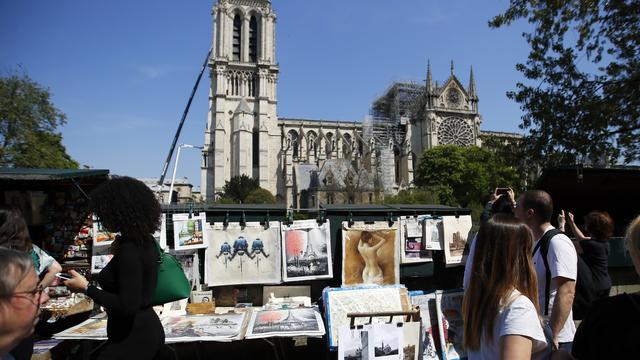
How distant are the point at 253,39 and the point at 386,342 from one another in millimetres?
61663

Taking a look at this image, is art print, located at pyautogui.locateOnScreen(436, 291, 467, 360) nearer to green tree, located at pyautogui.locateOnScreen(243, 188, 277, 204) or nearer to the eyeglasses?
the eyeglasses

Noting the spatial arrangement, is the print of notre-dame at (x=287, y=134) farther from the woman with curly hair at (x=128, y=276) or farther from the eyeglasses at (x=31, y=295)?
the eyeglasses at (x=31, y=295)

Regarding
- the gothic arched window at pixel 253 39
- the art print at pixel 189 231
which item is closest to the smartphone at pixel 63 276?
the art print at pixel 189 231

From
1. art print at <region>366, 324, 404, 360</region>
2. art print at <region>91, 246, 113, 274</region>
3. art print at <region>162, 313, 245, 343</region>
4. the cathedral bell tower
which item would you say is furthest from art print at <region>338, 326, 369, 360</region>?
the cathedral bell tower

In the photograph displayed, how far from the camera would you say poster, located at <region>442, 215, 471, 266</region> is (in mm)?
5836

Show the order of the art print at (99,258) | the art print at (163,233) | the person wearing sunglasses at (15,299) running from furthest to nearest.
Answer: the art print at (163,233) < the art print at (99,258) < the person wearing sunglasses at (15,299)

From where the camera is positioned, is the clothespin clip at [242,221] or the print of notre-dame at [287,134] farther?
the print of notre-dame at [287,134]

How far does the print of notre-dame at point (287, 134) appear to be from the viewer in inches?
2149

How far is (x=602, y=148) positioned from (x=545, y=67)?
6.94 ft

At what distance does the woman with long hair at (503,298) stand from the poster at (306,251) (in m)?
3.50

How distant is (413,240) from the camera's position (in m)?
5.88

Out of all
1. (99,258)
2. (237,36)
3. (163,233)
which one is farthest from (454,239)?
(237,36)

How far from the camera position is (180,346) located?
5.19m

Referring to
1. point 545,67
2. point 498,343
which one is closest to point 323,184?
point 545,67
